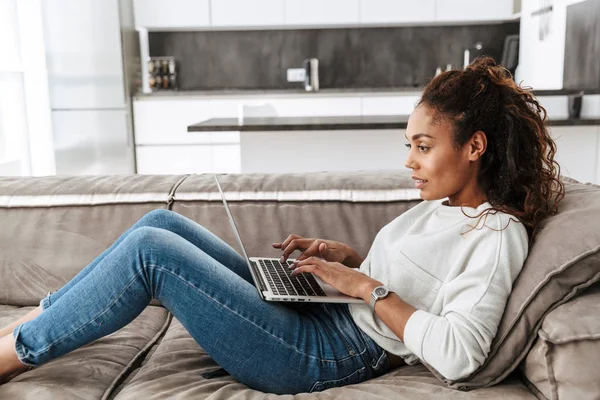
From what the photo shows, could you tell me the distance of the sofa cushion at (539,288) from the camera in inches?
47.6

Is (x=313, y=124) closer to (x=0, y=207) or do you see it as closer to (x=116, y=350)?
(x=0, y=207)

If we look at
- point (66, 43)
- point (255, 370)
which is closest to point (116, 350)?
point (255, 370)

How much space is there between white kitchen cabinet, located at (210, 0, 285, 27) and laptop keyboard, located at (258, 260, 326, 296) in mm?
3743

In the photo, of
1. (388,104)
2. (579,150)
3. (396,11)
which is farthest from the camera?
(396,11)

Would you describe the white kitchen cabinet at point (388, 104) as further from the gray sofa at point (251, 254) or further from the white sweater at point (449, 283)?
the white sweater at point (449, 283)

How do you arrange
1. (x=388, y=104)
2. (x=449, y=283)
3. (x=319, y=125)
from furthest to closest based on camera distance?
(x=388, y=104) → (x=319, y=125) → (x=449, y=283)

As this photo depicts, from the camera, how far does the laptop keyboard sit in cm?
140

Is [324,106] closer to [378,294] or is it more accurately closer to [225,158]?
[225,158]

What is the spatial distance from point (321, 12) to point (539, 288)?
165 inches

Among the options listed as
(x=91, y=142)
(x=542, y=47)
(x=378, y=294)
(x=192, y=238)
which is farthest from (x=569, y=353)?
(x=91, y=142)

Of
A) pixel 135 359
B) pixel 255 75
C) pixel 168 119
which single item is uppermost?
pixel 255 75

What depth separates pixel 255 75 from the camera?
5512 mm

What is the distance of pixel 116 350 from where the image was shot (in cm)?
157

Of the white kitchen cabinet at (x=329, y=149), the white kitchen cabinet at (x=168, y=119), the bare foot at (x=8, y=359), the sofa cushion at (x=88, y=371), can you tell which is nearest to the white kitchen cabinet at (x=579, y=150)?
the white kitchen cabinet at (x=329, y=149)
